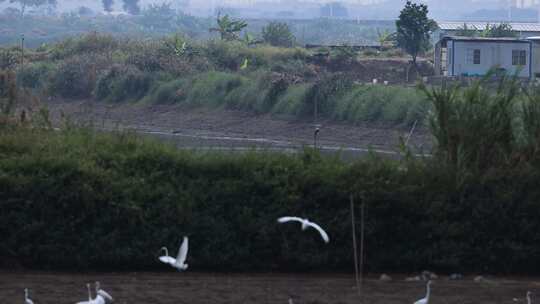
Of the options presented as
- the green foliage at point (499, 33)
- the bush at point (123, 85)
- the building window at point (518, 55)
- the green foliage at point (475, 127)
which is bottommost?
the bush at point (123, 85)

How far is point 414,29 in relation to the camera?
2367 inches

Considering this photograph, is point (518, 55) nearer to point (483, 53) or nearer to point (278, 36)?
point (483, 53)

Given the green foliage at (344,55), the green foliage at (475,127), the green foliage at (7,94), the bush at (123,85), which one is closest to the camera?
the green foliage at (475,127)

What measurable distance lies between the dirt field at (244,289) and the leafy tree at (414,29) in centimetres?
4591

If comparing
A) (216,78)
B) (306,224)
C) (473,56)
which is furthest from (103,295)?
(473,56)

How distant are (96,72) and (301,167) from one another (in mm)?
35934

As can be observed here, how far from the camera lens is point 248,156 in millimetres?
15133

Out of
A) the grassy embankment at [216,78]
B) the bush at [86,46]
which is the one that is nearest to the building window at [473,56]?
the grassy embankment at [216,78]

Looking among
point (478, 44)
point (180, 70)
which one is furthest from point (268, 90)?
point (478, 44)

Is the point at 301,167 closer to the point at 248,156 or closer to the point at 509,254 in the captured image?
the point at 248,156

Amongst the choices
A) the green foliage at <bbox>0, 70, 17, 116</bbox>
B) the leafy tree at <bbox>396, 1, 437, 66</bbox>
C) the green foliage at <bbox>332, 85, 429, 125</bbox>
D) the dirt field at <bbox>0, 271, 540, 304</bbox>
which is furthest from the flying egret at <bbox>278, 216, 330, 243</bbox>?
the leafy tree at <bbox>396, 1, 437, 66</bbox>

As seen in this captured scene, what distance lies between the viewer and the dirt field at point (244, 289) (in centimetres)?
1252

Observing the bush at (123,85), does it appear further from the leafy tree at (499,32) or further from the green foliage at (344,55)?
the leafy tree at (499,32)

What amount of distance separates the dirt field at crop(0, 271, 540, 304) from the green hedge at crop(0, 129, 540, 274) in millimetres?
297
